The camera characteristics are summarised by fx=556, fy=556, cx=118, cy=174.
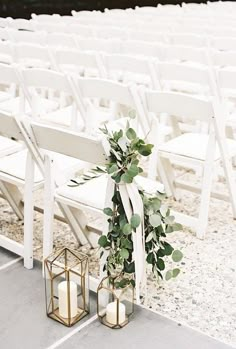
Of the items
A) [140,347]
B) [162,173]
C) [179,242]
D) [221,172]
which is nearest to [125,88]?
[162,173]

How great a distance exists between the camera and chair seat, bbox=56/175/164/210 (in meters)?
2.91

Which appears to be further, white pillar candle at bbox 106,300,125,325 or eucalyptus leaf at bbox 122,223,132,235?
white pillar candle at bbox 106,300,125,325

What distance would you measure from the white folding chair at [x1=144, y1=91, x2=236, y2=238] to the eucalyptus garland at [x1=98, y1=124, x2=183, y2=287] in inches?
28.5

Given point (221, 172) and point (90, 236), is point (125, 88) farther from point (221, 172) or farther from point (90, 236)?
point (221, 172)

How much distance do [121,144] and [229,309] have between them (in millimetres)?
1064

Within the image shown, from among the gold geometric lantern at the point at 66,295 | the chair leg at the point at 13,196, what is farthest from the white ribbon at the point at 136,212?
the chair leg at the point at 13,196

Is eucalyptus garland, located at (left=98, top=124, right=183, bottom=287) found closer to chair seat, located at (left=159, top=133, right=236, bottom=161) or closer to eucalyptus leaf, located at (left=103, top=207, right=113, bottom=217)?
eucalyptus leaf, located at (left=103, top=207, right=113, bottom=217)

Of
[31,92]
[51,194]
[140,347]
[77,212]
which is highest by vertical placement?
[31,92]

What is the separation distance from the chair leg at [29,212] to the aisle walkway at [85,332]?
0.31 metres

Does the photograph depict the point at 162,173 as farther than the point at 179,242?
Yes

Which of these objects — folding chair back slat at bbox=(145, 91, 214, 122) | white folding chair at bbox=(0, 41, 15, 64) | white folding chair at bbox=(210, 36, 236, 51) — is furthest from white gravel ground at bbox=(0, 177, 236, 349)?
white folding chair at bbox=(210, 36, 236, 51)

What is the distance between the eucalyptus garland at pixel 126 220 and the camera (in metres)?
2.56

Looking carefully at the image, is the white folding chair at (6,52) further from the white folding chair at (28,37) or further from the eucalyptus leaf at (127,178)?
the eucalyptus leaf at (127,178)

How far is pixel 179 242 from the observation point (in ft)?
11.8
